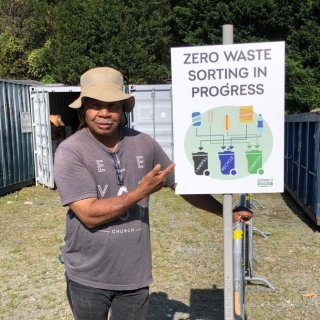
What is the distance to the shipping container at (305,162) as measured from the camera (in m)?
7.45

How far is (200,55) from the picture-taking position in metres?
2.53

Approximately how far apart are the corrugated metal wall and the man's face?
28.8ft

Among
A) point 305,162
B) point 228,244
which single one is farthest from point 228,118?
point 305,162

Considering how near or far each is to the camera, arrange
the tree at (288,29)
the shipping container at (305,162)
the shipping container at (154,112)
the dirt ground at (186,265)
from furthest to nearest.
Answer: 1. the tree at (288,29)
2. the shipping container at (154,112)
3. the shipping container at (305,162)
4. the dirt ground at (186,265)

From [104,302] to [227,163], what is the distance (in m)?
1.02

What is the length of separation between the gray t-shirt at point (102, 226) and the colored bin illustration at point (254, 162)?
0.64 m

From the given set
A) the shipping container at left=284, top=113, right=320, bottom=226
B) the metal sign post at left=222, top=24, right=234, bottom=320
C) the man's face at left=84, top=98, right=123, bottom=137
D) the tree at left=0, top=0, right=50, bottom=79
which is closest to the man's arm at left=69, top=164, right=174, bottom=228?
the man's face at left=84, top=98, right=123, bottom=137

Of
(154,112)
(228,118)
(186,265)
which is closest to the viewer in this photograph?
(228,118)

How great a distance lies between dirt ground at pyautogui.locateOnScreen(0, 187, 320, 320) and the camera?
459 centimetres

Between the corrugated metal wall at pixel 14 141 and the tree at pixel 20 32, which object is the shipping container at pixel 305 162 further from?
the tree at pixel 20 32

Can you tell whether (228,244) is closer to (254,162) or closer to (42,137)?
(254,162)

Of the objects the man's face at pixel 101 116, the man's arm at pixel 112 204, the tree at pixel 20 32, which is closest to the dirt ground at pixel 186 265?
the man's arm at pixel 112 204

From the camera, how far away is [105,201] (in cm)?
212

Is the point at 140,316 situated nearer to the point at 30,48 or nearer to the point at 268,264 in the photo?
the point at 268,264
